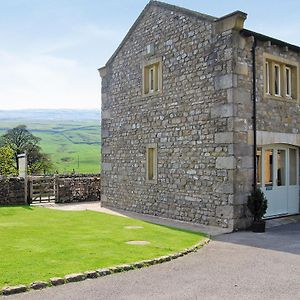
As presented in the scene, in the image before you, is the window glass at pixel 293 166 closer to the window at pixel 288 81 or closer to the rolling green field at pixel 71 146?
the window at pixel 288 81

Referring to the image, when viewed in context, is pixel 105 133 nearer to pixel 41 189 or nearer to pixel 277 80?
pixel 41 189

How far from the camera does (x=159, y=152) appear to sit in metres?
15.5

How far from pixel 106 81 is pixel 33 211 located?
657 cm

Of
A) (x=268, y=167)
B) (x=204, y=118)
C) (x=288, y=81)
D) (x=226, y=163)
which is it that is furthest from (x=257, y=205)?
(x=288, y=81)

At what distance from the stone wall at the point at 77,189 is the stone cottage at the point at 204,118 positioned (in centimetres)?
442

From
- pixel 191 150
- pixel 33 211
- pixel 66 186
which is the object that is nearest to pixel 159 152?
pixel 191 150

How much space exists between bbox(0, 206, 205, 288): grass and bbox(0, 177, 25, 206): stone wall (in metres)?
4.22

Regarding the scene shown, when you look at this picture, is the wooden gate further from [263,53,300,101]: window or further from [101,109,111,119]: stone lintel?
[263,53,300,101]: window

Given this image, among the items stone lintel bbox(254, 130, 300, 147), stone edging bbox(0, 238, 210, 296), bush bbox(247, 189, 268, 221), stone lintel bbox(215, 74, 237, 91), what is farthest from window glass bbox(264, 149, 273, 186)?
stone edging bbox(0, 238, 210, 296)

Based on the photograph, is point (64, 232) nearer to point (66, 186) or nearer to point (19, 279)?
point (19, 279)

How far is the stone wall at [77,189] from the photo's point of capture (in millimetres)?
21138

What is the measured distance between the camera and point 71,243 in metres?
10.0

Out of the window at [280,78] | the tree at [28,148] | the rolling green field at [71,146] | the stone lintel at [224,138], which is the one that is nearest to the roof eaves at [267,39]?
the window at [280,78]

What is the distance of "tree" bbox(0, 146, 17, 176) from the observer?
38.3 meters
